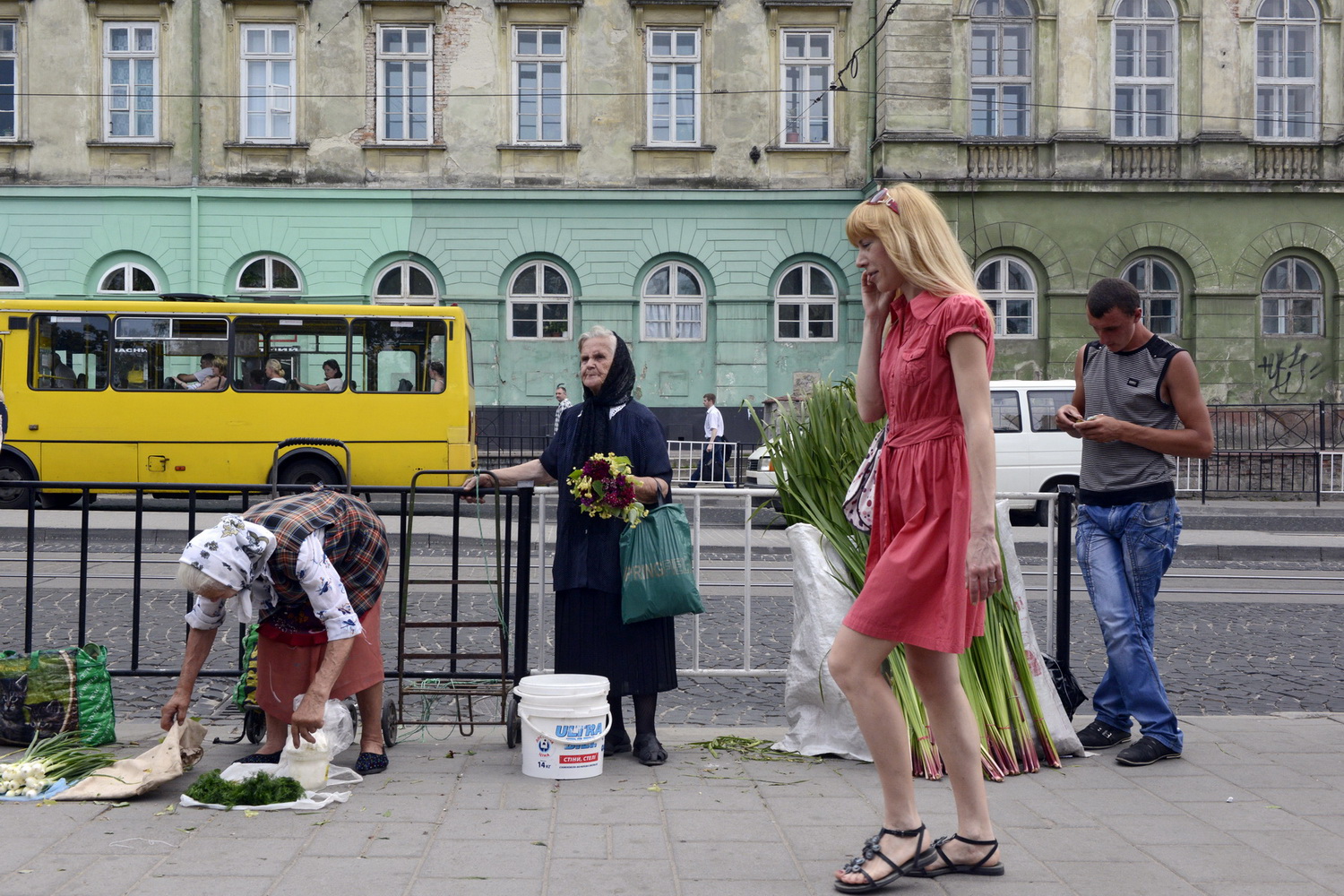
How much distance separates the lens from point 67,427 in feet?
63.3

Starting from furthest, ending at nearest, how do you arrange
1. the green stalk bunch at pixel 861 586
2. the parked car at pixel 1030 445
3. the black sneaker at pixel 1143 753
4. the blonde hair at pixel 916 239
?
the parked car at pixel 1030 445, the black sneaker at pixel 1143 753, the green stalk bunch at pixel 861 586, the blonde hair at pixel 916 239

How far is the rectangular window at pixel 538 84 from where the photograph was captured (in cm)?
2764

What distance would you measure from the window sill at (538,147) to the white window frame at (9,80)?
9977 millimetres

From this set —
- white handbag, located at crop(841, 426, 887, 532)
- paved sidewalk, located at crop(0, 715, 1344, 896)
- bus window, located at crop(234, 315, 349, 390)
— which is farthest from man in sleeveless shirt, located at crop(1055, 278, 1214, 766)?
bus window, located at crop(234, 315, 349, 390)

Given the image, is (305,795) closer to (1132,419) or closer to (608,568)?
(608,568)

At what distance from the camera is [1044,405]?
18797 millimetres

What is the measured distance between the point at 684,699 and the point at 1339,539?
41.8ft

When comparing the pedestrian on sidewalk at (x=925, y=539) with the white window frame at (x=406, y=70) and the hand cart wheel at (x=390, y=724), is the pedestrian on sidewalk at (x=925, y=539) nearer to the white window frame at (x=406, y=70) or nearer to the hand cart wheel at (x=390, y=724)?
the hand cart wheel at (x=390, y=724)

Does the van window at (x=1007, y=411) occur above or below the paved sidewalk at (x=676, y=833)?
above

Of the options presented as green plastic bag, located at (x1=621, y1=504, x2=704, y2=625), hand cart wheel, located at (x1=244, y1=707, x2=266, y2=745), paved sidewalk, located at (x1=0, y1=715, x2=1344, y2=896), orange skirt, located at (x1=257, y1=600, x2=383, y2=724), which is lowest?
paved sidewalk, located at (x1=0, y1=715, x2=1344, y2=896)

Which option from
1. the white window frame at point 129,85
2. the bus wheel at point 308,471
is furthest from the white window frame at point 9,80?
the bus wheel at point 308,471

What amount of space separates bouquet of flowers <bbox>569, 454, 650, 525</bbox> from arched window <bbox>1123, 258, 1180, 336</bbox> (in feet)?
80.7

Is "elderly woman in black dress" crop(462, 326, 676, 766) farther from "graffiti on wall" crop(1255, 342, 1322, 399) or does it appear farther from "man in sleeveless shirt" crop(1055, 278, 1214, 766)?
"graffiti on wall" crop(1255, 342, 1322, 399)

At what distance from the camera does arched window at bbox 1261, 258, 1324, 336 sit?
27.6 meters
